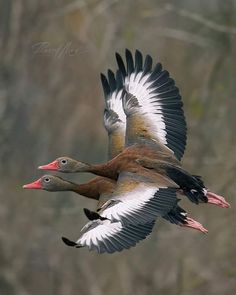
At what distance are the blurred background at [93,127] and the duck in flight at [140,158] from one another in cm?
682

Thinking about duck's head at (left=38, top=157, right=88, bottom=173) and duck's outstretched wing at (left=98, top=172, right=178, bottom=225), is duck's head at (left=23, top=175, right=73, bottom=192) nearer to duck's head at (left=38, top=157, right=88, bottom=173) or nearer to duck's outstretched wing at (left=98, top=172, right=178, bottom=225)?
duck's head at (left=38, top=157, right=88, bottom=173)

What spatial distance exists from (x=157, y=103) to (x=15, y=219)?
927 cm

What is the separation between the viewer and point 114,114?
1229 cm

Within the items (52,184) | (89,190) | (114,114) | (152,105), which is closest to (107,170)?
(89,190)

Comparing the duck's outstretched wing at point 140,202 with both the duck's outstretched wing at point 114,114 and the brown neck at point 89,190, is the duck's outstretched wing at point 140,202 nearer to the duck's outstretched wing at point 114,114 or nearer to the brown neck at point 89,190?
the brown neck at point 89,190

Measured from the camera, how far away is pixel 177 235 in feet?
66.5

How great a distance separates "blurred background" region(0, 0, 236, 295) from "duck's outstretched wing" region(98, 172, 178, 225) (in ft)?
26.6

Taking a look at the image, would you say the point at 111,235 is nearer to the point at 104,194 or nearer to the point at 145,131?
the point at 104,194

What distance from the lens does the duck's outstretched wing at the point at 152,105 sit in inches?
464

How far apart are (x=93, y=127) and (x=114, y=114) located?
8.26m

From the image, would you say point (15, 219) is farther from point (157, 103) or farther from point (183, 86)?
point (157, 103)

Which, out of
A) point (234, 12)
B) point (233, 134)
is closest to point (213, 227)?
point (233, 134)

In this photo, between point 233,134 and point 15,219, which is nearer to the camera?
point 233,134

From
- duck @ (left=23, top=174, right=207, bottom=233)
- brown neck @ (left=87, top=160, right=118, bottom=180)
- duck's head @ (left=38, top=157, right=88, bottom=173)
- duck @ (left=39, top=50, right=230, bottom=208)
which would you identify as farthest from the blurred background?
brown neck @ (left=87, top=160, right=118, bottom=180)
